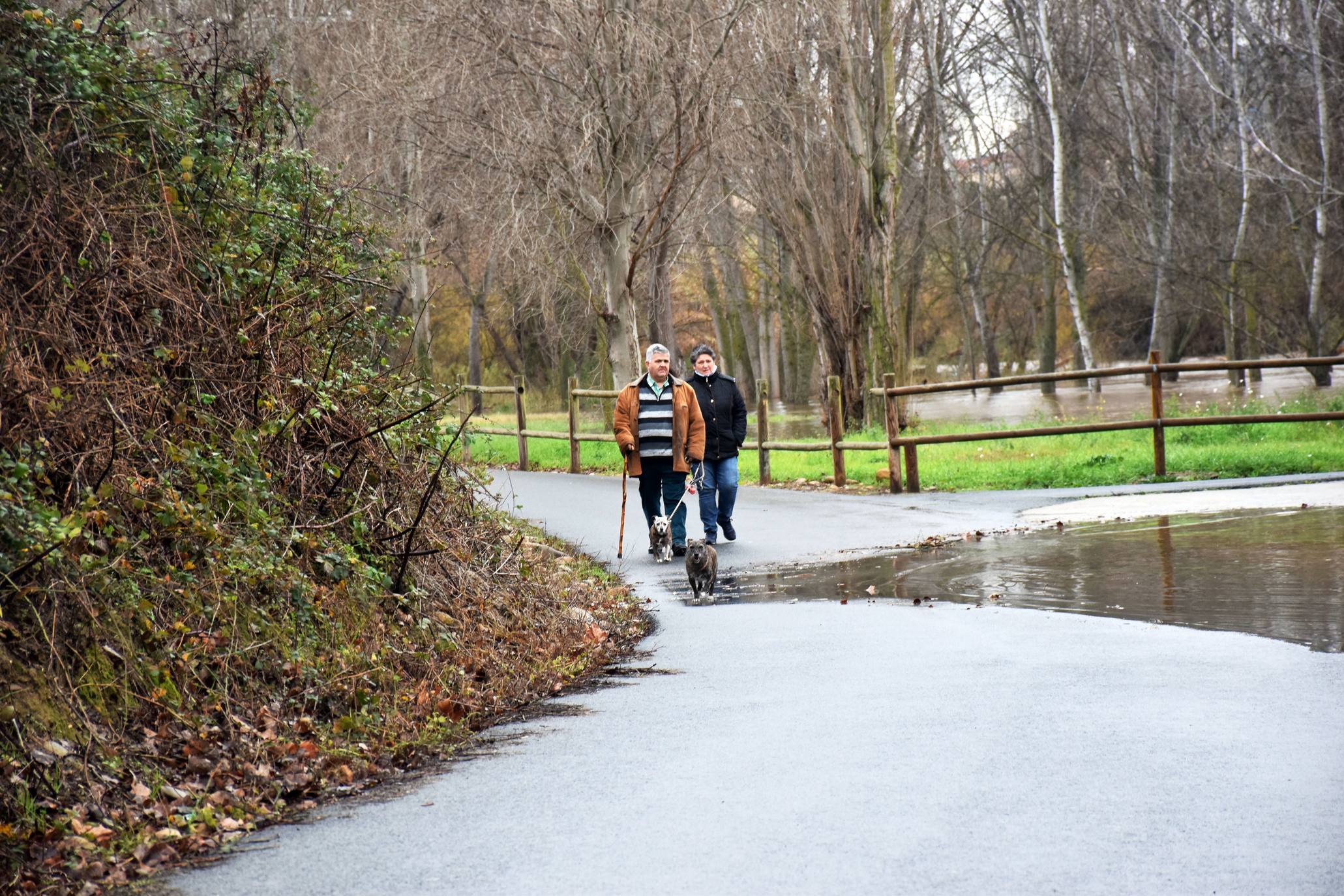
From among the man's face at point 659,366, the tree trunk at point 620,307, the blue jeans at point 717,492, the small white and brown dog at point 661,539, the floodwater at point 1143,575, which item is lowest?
the floodwater at point 1143,575

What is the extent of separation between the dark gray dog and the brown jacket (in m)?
2.27

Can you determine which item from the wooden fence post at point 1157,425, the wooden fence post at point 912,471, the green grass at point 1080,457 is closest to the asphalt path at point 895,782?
the green grass at point 1080,457

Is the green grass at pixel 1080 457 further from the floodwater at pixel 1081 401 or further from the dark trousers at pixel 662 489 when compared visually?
the floodwater at pixel 1081 401

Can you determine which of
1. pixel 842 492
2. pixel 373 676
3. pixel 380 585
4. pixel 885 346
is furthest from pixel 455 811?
pixel 885 346

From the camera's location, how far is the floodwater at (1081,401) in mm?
33062

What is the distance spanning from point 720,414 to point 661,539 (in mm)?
1534

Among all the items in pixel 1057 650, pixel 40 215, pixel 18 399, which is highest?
pixel 40 215

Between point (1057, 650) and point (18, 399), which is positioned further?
point (1057, 650)

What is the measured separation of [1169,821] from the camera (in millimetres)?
4719

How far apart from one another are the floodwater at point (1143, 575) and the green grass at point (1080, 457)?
4561mm

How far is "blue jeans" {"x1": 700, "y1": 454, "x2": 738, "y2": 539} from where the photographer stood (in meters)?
13.4

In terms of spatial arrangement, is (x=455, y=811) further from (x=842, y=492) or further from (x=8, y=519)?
(x=842, y=492)

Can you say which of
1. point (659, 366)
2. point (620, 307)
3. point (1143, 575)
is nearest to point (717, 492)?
point (659, 366)

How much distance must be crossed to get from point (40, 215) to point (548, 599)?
12.9ft
